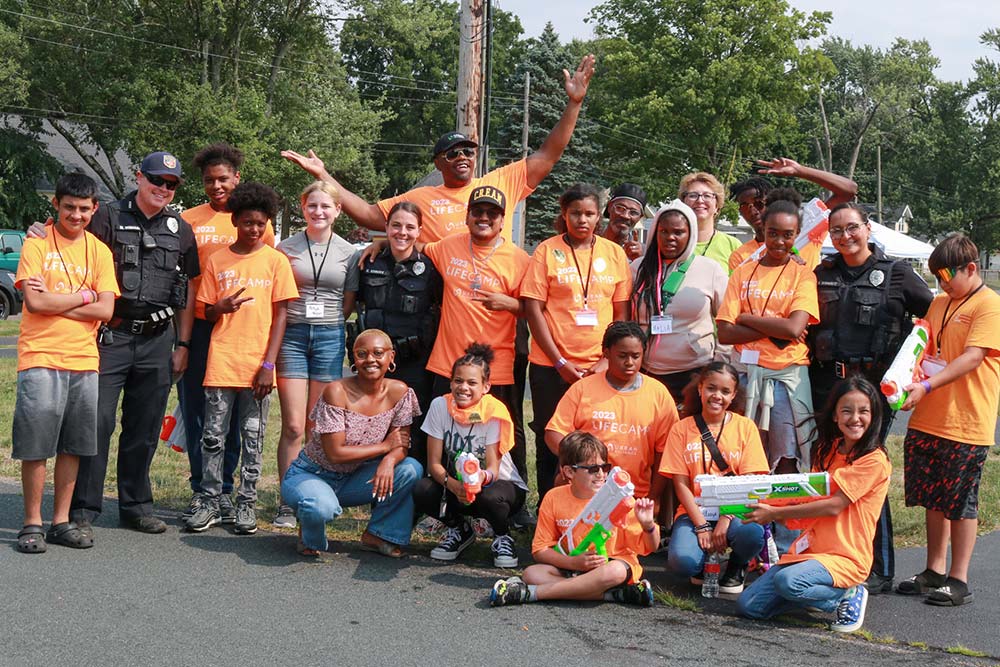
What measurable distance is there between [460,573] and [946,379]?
275 cm

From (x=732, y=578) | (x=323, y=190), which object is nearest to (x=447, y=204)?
(x=323, y=190)

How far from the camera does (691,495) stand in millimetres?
5211

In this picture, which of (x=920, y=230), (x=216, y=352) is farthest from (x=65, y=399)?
(x=920, y=230)

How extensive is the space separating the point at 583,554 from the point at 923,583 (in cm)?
188

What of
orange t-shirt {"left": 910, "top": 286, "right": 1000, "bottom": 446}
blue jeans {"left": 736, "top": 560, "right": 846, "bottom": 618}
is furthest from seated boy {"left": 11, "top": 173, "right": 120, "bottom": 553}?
orange t-shirt {"left": 910, "top": 286, "right": 1000, "bottom": 446}

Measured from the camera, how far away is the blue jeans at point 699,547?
511cm

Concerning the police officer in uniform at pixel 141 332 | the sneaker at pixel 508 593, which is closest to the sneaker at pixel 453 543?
the sneaker at pixel 508 593

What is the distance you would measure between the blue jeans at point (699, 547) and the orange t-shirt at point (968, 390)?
1.13 meters

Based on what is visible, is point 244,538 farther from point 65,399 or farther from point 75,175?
point 75,175

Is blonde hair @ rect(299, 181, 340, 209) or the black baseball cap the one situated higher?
the black baseball cap

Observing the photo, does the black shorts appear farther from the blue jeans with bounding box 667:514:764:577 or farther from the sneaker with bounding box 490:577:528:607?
the sneaker with bounding box 490:577:528:607

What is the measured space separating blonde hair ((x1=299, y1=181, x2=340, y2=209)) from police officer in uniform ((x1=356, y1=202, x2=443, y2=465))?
0.42 metres

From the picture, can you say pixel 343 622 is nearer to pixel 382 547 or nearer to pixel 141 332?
pixel 382 547

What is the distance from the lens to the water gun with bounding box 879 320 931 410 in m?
4.92
